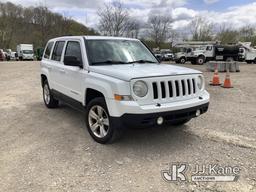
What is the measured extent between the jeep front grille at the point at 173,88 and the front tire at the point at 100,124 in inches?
32.1

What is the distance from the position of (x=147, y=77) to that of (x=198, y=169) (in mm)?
1511

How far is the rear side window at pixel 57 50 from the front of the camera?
6239 mm

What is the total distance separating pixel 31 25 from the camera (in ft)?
229

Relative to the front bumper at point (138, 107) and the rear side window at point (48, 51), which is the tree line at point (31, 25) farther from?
the front bumper at point (138, 107)

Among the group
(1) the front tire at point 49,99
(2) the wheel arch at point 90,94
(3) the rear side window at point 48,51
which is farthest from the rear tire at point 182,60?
(2) the wheel arch at point 90,94

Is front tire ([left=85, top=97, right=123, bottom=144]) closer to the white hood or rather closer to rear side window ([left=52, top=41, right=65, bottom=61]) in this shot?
the white hood

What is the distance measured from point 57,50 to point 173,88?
350 centimetres

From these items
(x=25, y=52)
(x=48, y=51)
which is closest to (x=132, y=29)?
(x=25, y=52)

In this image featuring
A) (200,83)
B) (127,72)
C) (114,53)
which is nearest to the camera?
(127,72)

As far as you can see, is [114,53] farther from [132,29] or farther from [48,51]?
[132,29]

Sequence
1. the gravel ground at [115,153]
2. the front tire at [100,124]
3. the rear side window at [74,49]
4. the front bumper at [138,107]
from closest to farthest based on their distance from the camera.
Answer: the gravel ground at [115,153] → the front bumper at [138,107] → the front tire at [100,124] → the rear side window at [74,49]

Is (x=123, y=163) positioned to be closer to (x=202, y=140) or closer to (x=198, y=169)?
(x=198, y=169)

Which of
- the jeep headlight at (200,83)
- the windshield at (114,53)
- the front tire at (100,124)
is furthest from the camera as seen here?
the windshield at (114,53)

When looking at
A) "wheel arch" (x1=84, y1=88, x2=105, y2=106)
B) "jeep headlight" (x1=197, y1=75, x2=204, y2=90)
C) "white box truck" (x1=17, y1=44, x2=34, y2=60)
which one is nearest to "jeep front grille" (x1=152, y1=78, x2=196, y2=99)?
"jeep headlight" (x1=197, y1=75, x2=204, y2=90)
